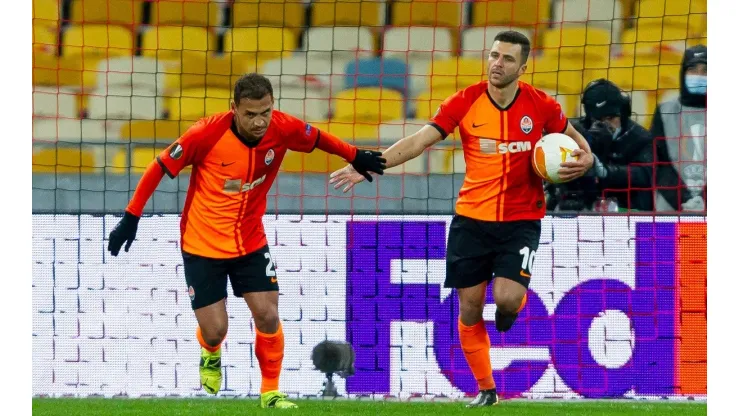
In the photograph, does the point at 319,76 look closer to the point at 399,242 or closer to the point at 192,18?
the point at 192,18

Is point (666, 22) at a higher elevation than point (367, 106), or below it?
higher

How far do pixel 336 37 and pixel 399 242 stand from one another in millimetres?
3344

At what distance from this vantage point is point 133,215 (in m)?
5.80

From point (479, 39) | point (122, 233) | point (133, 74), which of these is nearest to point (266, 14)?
point (133, 74)

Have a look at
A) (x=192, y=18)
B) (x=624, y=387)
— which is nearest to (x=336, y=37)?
(x=192, y=18)

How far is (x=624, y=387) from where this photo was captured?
7.29 metres

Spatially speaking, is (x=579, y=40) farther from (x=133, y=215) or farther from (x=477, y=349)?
(x=133, y=215)

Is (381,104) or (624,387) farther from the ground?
(381,104)

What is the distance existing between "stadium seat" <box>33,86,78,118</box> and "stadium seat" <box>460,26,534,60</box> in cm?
344

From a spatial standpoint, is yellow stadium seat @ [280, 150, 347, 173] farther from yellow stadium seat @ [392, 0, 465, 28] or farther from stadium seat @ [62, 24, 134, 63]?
stadium seat @ [62, 24, 134, 63]

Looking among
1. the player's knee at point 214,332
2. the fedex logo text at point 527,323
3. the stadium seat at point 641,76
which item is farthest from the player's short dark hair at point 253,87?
the stadium seat at point 641,76

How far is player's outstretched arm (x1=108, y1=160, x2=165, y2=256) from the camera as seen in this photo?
5773mm

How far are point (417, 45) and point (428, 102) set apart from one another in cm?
79

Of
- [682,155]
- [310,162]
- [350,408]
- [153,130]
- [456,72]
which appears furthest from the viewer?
[456,72]
